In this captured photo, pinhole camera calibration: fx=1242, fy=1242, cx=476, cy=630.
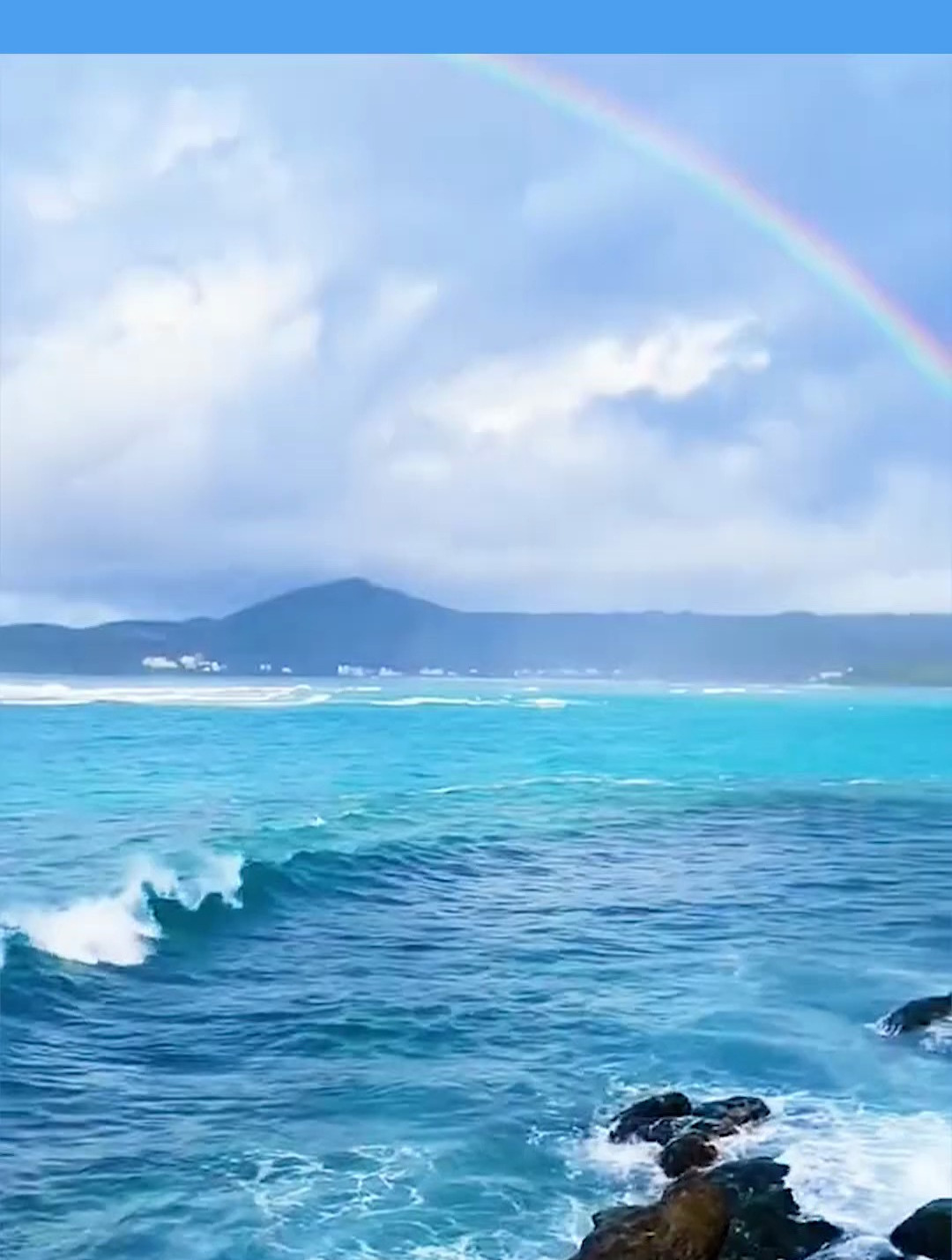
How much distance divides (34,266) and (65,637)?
1129mm

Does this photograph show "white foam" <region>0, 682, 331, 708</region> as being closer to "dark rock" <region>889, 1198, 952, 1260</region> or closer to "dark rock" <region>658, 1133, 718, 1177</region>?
"dark rock" <region>658, 1133, 718, 1177</region>

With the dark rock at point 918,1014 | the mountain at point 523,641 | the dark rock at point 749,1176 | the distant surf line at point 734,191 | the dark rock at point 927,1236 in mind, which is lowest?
the dark rock at point 927,1236

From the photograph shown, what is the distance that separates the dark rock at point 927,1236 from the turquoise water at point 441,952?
5 centimetres

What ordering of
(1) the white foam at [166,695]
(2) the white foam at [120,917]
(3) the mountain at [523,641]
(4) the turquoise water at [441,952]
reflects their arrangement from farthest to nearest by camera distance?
(1) the white foam at [166,695]
(3) the mountain at [523,641]
(2) the white foam at [120,917]
(4) the turquoise water at [441,952]

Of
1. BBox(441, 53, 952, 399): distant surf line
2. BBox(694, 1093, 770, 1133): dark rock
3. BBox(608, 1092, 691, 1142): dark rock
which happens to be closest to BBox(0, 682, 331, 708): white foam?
BBox(608, 1092, 691, 1142): dark rock

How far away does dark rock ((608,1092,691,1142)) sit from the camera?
312cm

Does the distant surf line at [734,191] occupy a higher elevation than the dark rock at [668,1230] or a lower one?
higher

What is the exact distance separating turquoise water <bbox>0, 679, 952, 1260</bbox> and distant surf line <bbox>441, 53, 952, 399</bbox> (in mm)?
1070

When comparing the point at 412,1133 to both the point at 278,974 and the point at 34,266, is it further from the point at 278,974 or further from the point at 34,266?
the point at 34,266

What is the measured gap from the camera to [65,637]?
→ 12.9ft

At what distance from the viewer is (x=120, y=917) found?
142 inches

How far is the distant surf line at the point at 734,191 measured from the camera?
3.36 meters

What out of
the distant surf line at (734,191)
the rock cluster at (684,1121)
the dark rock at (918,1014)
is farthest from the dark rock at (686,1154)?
the distant surf line at (734,191)

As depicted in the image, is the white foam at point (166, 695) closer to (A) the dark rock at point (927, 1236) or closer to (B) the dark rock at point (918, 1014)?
(B) the dark rock at point (918, 1014)
